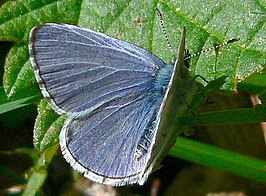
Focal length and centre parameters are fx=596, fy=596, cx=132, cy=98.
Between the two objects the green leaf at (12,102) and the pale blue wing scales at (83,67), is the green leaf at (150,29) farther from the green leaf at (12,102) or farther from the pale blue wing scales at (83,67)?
the pale blue wing scales at (83,67)

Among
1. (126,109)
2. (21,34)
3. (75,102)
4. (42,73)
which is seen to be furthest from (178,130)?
(21,34)

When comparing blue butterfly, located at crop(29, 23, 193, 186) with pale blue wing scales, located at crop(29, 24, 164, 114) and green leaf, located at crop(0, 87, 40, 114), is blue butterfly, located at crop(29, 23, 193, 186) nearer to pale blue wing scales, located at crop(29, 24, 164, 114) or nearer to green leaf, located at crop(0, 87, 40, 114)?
pale blue wing scales, located at crop(29, 24, 164, 114)

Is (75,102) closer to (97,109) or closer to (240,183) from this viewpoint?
(97,109)

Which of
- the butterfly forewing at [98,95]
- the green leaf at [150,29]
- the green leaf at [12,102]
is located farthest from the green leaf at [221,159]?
the green leaf at [12,102]

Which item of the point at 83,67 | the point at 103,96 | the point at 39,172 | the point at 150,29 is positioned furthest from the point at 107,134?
the point at 39,172

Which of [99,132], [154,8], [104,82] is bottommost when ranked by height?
[99,132]

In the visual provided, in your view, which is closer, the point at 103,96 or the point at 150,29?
the point at 103,96

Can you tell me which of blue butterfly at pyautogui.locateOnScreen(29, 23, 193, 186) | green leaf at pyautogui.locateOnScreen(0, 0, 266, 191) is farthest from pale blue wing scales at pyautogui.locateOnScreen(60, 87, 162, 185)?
green leaf at pyautogui.locateOnScreen(0, 0, 266, 191)

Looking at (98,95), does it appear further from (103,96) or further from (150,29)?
(150,29)
